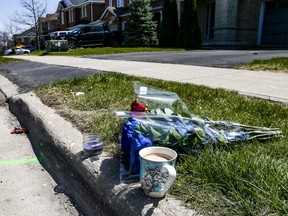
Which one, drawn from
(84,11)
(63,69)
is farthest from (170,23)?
(84,11)

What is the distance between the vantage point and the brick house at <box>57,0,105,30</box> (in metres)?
39.8

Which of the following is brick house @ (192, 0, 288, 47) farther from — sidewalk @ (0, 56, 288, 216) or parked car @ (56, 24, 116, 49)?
sidewalk @ (0, 56, 288, 216)

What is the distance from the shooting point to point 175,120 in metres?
1.92

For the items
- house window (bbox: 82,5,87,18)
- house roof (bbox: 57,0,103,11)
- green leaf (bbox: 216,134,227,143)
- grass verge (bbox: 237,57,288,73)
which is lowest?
green leaf (bbox: 216,134,227,143)

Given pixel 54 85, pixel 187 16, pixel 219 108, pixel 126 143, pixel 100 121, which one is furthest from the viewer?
pixel 187 16

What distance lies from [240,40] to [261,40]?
1370 millimetres

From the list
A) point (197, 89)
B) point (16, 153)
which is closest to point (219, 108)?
point (197, 89)

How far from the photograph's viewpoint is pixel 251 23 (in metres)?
18.1

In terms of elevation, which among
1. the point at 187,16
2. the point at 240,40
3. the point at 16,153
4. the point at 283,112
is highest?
the point at 187,16

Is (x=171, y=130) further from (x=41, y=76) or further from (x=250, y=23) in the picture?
(x=250, y=23)

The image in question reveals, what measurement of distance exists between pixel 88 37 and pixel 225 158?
76.2 feet

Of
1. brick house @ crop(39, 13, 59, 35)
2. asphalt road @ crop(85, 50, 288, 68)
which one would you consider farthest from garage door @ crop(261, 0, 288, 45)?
brick house @ crop(39, 13, 59, 35)

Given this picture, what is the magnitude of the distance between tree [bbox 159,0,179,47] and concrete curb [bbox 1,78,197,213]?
16.9 metres

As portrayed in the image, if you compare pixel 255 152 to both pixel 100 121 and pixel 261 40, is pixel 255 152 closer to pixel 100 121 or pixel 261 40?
pixel 100 121
